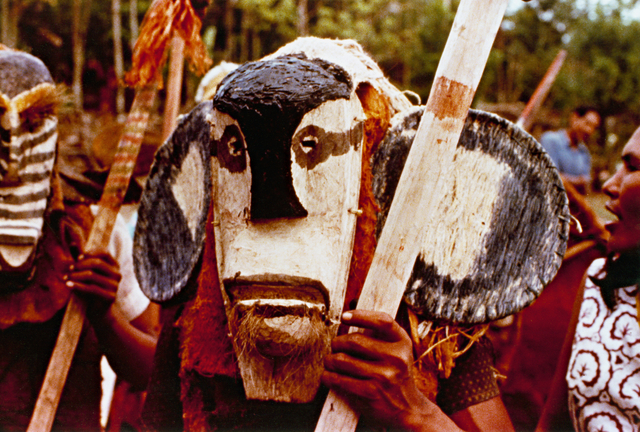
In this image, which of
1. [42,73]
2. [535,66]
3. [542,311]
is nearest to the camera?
[42,73]

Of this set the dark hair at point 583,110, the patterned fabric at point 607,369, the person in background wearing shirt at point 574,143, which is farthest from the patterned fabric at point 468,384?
the dark hair at point 583,110

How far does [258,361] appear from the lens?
1184 mm

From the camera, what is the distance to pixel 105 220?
5.79 ft

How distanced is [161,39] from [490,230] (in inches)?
44.0

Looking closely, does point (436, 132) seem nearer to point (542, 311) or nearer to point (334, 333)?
point (334, 333)

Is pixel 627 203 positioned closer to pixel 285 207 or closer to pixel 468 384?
pixel 468 384

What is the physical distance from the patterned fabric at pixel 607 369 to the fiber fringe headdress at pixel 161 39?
1.51 m

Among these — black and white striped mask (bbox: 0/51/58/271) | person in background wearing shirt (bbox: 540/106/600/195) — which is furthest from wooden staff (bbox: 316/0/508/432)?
person in background wearing shirt (bbox: 540/106/600/195)

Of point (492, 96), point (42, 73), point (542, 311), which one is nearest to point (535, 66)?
point (492, 96)

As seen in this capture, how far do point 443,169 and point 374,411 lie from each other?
0.50m

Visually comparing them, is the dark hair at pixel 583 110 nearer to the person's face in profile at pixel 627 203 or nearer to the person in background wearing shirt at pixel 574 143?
the person in background wearing shirt at pixel 574 143

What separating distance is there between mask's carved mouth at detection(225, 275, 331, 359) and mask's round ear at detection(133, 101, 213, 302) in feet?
0.95

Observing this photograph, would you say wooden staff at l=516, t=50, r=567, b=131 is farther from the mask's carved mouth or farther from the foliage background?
the foliage background

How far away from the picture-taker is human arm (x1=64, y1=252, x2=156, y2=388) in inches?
67.4
